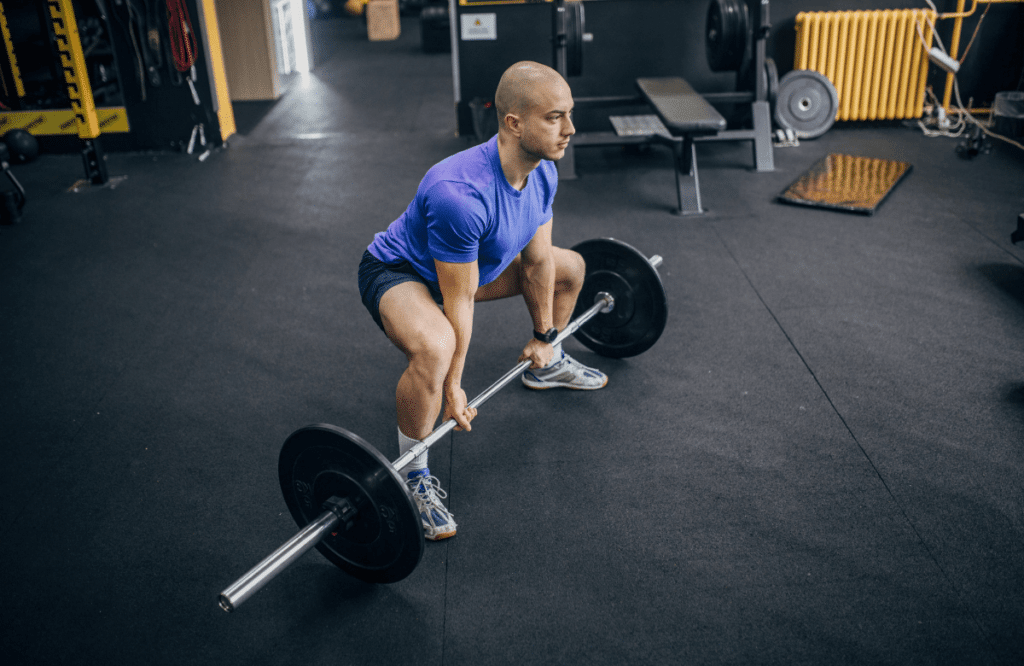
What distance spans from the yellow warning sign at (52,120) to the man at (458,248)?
149 inches

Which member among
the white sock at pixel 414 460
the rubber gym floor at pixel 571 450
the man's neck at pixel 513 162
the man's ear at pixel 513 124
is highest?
the man's ear at pixel 513 124

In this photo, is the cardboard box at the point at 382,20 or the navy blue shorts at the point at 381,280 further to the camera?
the cardboard box at the point at 382,20

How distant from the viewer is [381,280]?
1.73 meters

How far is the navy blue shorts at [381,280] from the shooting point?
5.65 feet

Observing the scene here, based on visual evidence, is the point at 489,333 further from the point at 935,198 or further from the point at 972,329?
the point at 935,198

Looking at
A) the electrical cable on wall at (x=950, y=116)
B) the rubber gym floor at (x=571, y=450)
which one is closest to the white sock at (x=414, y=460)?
the rubber gym floor at (x=571, y=450)

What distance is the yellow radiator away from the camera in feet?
15.1

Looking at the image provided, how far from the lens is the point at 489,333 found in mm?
2605

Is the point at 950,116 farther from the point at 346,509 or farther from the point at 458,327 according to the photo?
the point at 346,509

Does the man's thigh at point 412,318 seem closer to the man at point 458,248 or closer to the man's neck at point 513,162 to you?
the man at point 458,248

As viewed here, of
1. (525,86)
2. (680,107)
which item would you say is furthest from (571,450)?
(680,107)

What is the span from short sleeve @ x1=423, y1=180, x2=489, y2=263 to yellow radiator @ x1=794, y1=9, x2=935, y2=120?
387cm

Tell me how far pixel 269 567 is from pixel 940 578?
1295mm

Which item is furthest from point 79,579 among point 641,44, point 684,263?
point 641,44
